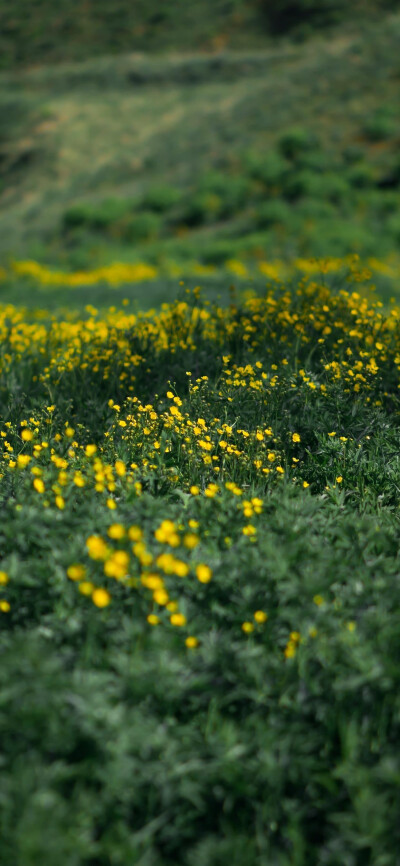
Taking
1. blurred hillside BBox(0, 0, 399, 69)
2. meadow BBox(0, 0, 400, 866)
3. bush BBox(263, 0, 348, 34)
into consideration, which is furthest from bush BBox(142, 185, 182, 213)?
bush BBox(263, 0, 348, 34)

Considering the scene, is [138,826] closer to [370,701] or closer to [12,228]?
[370,701]

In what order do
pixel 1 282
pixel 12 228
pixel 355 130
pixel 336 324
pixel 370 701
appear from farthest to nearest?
1. pixel 12 228
2. pixel 355 130
3. pixel 1 282
4. pixel 336 324
5. pixel 370 701

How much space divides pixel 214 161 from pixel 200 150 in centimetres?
228

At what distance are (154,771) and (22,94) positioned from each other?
156 ft

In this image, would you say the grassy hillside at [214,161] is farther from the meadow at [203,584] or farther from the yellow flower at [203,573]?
the yellow flower at [203,573]

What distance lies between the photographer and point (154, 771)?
2064mm

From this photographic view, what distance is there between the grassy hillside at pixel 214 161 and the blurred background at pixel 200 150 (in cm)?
8

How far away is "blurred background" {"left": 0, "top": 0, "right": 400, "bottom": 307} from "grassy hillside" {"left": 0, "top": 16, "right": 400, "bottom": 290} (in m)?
0.08

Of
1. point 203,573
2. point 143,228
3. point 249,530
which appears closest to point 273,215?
point 143,228

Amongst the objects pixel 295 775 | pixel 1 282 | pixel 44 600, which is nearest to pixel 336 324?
pixel 44 600

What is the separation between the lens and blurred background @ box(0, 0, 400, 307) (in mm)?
17781

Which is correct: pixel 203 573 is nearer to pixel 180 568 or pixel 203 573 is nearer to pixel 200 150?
pixel 180 568

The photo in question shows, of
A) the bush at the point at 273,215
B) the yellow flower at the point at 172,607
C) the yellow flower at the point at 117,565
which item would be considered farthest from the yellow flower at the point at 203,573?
the bush at the point at 273,215

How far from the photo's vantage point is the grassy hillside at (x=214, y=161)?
2038 cm
